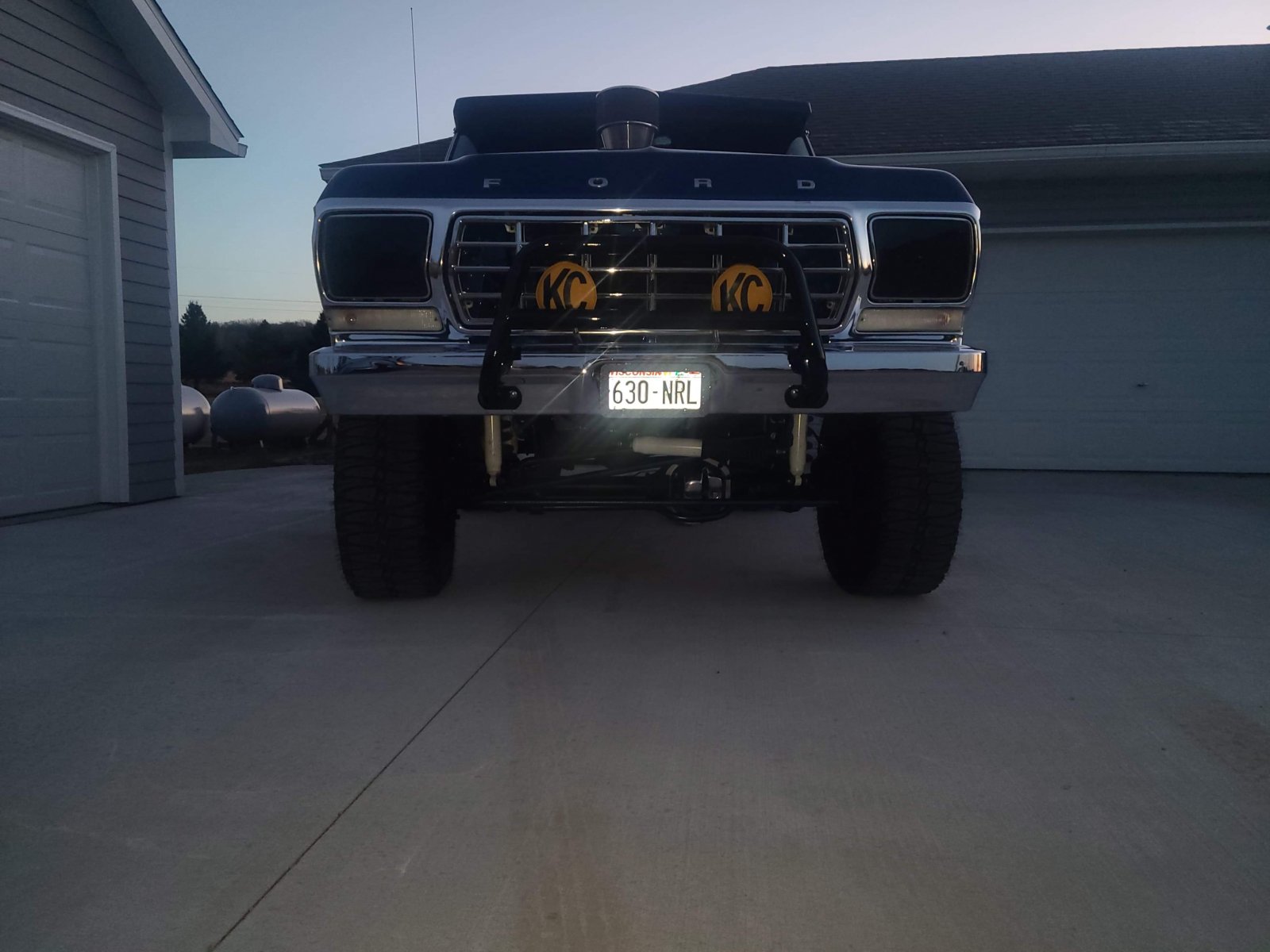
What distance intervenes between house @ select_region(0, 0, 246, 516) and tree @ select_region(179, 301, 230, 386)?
1306 inches

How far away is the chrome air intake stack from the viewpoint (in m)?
4.13

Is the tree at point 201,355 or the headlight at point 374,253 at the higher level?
the tree at point 201,355

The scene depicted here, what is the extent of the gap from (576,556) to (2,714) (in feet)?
8.94

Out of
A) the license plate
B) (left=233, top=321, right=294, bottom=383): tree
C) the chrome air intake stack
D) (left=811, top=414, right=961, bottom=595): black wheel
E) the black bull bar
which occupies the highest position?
(left=233, top=321, right=294, bottom=383): tree

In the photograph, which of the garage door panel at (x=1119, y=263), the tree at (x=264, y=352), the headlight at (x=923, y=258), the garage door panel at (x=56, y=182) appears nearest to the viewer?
the headlight at (x=923, y=258)

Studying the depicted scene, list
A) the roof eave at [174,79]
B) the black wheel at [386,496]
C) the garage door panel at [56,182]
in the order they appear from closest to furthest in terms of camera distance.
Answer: the black wheel at [386,496] < the garage door panel at [56,182] < the roof eave at [174,79]

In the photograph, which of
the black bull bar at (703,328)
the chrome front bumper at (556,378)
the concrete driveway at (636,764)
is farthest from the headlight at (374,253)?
the concrete driveway at (636,764)

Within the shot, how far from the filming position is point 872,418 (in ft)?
11.9

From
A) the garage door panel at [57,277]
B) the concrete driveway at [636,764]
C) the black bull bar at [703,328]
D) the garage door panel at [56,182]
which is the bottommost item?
the concrete driveway at [636,764]

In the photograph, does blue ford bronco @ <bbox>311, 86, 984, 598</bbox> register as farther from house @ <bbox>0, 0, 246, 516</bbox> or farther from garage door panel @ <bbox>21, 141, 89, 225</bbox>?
garage door panel @ <bbox>21, 141, 89, 225</bbox>

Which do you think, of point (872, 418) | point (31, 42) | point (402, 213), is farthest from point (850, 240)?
point (31, 42)

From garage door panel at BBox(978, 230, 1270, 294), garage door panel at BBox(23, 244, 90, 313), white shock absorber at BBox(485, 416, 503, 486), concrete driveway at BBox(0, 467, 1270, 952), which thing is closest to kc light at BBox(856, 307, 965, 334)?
concrete driveway at BBox(0, 467, 1270, 952)

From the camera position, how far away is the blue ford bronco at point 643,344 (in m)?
3.03

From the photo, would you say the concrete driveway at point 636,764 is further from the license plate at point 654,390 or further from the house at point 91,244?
the house at point 91,244
